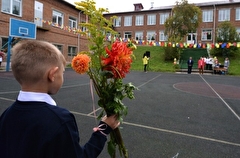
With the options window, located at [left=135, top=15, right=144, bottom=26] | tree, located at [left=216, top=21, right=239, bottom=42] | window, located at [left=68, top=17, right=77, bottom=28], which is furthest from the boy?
window, located at [left=135, top=15, right=144, bottom=26]

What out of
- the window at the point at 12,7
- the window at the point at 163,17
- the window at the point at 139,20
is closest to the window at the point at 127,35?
the window at the point at 139,20

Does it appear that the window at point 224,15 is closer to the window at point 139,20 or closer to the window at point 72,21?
the window at point 139,20

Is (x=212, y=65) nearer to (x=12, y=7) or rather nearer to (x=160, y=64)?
(x=160, y=64)

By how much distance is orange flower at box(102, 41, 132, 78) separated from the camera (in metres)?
1.28

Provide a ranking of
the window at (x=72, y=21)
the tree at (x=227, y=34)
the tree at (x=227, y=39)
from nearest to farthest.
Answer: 1. the tree at (x=227, y=39)
2. the tree at (x=227, y=34)
3. the window at (x=72, y=21)

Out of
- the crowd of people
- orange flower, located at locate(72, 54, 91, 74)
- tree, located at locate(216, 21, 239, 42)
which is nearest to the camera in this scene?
orange flower, located at locate(72, 54, 91, 74)

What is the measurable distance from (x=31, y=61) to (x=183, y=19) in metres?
31.3

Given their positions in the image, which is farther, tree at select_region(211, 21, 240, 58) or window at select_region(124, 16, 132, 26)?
window at select_region(124, 16, 132, 26)

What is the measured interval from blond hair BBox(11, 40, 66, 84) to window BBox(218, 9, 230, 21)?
40.2 metres

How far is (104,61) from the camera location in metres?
1.32

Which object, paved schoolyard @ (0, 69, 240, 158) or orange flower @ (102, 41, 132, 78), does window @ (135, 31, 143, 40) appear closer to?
paved schoolyard @ (0, 69, 240, 158)

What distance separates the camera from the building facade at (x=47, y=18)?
17.1 metres

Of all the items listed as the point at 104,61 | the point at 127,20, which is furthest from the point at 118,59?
the point at 127,20

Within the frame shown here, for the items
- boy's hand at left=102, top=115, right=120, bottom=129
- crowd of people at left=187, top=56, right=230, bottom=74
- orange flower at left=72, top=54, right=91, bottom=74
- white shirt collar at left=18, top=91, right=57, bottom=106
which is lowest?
boy's hand at left=102, top=115, right=120, bottom=129
